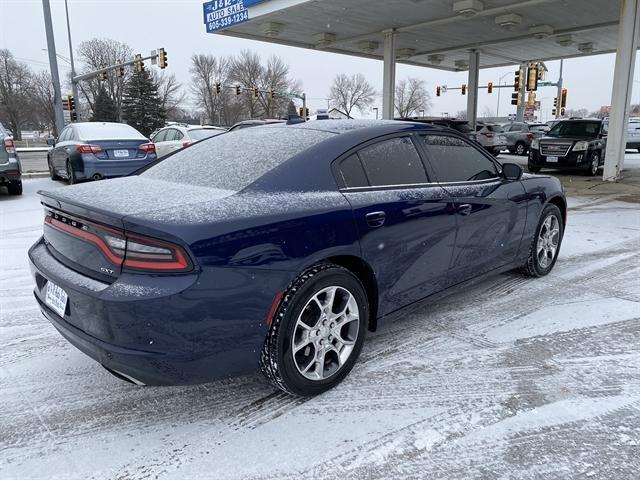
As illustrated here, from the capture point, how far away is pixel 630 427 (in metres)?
2.35

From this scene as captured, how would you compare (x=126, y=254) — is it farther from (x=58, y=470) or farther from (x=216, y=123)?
(x=216, y=123)

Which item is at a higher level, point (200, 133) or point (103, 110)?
point (103, 110)

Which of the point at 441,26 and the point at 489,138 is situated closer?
the point at 441,26

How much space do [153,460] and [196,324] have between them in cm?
65

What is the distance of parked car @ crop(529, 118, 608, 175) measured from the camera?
13.4 m

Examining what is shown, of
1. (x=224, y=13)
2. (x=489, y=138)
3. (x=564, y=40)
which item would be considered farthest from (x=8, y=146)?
(x=564, y=40)

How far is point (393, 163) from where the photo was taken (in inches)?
121

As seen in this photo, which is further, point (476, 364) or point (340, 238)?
point (476, 364)

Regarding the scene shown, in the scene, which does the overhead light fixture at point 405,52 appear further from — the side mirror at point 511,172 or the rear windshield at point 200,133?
the side mirror at point 511,172

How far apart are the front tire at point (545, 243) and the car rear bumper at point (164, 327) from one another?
309 centimetres

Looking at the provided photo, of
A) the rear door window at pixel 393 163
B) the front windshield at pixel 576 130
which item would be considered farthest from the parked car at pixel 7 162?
the front windshield at pixel 576 130

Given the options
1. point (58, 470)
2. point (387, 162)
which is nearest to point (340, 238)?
point (387, 162)

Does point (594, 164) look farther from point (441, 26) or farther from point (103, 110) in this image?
point (103, 110)

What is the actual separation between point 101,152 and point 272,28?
31.6ft
